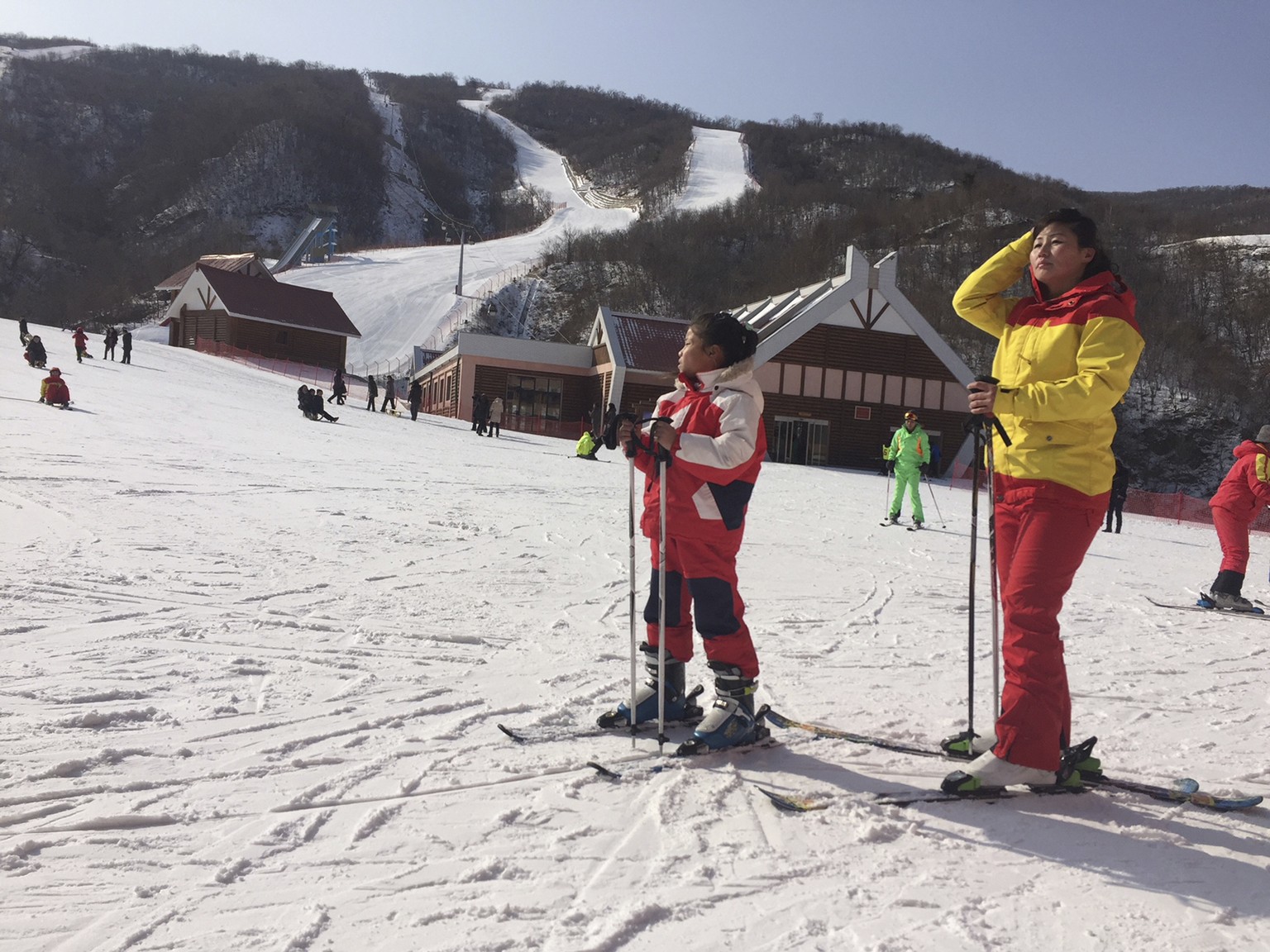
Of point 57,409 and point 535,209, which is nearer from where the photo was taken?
point 57,409

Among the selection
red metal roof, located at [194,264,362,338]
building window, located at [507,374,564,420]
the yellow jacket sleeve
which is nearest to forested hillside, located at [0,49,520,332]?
red metal roof, located at [194,264,362,338]

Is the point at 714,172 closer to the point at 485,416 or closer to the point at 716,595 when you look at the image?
the point at 485,416

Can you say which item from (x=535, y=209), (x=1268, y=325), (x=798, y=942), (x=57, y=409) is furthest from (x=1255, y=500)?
(x=535, y=209)

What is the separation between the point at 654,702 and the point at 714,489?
87 cm

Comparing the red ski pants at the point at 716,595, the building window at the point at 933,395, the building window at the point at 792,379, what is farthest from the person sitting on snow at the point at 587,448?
the building window at the point at 933,395

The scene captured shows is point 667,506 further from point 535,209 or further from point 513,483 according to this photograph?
point 535,209

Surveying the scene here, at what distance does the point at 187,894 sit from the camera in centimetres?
187

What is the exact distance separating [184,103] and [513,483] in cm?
10772

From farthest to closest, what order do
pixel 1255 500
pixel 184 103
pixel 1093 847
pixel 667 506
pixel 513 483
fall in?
1. pixel 184 103
2. pixel 513 483
3. pixel 1255 500
4. pixel 667 506
5. pixel 1093 847

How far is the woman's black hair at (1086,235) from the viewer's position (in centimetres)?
266

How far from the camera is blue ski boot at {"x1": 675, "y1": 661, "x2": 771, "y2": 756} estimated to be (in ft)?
9.48

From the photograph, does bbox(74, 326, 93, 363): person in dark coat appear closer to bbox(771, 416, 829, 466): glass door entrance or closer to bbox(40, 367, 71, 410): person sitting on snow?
bbox(40, 367, 71, 410): person sitting on snow

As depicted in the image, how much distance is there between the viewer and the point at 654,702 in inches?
125

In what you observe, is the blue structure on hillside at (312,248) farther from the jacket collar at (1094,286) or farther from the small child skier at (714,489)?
the jacket collar at (1094,286)
